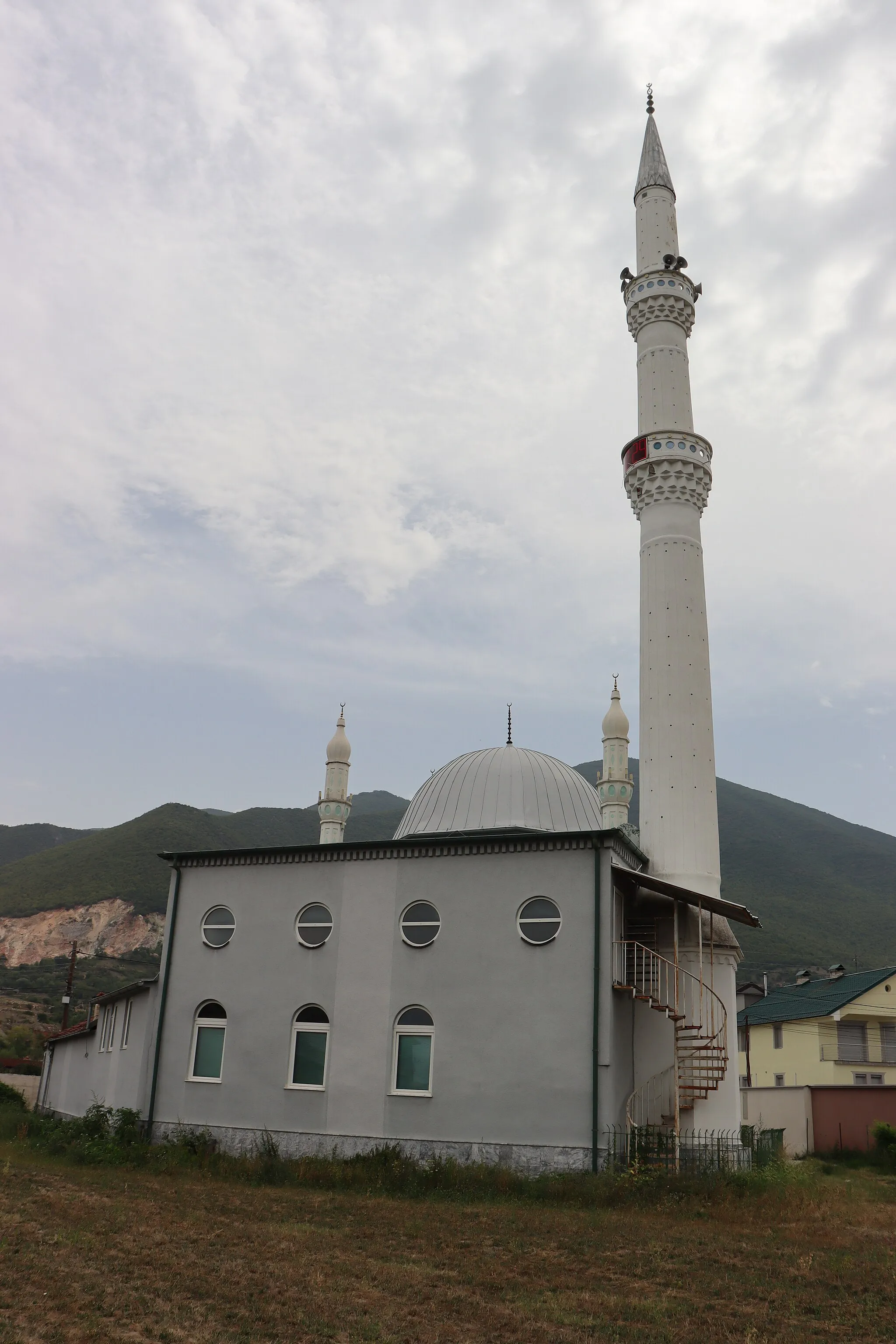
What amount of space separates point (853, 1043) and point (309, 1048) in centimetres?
2540

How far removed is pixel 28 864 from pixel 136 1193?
84091 mm

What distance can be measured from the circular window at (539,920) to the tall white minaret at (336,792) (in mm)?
16876

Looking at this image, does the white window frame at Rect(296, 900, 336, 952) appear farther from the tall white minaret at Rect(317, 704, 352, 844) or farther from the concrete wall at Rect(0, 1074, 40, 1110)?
the concrete wall at Rect(0, 1074, 40, 1110)

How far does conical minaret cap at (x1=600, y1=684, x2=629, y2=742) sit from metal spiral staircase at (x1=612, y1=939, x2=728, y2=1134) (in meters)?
13.9

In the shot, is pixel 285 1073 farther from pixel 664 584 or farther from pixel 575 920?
pixel 664 584

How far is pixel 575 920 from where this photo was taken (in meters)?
19.5

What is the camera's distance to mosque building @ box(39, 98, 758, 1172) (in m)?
19.0

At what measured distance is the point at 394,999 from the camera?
805 inches

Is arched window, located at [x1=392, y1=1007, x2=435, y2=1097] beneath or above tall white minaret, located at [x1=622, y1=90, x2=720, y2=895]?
beneath

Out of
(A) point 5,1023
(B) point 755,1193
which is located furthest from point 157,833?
(B) point 755,1193

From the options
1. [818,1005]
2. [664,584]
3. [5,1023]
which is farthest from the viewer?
[5,1023]

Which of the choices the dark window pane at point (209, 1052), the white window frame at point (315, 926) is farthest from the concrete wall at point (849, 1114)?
the dark window pane at point (209, 1052)

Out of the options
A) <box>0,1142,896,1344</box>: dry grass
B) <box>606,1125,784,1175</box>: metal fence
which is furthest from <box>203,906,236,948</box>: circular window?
<box>606,1125,784,1175</box>: metal fence

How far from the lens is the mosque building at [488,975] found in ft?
62.3
